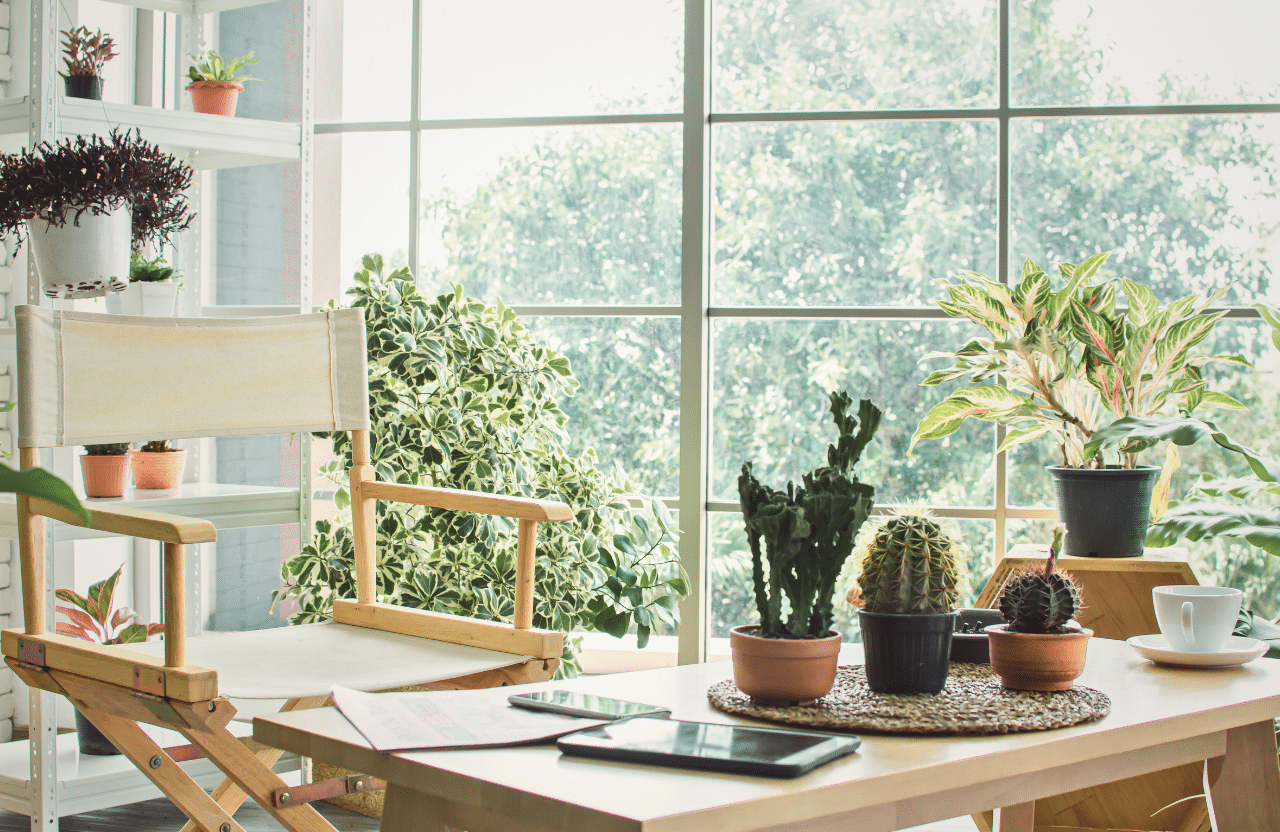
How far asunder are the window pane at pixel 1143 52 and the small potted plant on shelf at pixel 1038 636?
206 centimetres

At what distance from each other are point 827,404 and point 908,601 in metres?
1.92

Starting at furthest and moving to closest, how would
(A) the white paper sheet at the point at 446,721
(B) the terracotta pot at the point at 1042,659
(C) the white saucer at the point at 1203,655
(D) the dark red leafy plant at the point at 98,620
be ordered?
(D) the dark red leafy plant at the point at 98,620, (C) the white saucer at the point at 1203,655, (B) the terracotta pot at the point at 1042,659, (A) the white paper sheet at the point at 446,721

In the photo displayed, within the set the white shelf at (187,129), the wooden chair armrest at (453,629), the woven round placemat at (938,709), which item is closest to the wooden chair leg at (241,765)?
the wooden chair armrest at (453,629)

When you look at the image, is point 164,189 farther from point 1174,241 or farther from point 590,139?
point 1174,241

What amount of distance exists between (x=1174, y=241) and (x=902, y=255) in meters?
0.71

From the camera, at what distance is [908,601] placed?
49.1 inches

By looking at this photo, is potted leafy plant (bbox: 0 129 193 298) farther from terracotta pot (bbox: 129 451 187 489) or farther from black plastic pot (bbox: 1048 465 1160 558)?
black plastic pot (bbox: 1048 465 1160 558)

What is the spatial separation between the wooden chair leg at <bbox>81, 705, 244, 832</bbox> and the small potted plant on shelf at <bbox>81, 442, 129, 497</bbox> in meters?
0.86

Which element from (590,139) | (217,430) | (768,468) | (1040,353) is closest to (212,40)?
(590,139)

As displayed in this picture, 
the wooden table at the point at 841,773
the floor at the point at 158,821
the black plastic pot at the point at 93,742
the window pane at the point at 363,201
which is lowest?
the floor at the point at 158,821

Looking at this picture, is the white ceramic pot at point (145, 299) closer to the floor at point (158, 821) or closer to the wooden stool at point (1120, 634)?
the floor at point (158, 821)

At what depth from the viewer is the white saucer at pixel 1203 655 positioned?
1500 mm

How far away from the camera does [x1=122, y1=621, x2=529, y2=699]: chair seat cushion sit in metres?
1.75

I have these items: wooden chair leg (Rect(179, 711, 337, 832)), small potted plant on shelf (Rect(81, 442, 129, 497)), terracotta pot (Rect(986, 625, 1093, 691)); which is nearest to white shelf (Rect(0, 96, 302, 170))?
small potted plant on shelf (Rect(81, 442, 129, 497))
